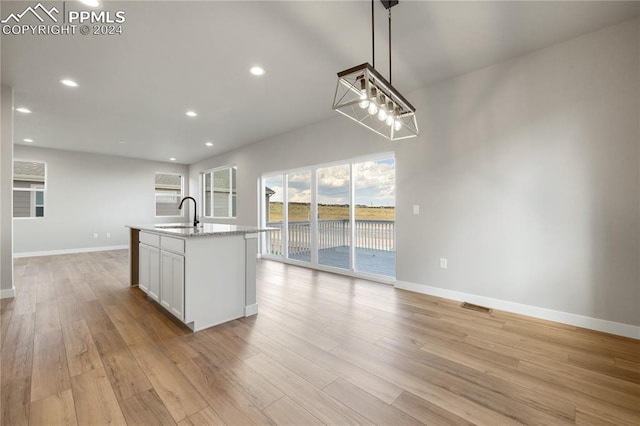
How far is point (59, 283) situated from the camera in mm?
4176

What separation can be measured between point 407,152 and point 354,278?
2.15 m

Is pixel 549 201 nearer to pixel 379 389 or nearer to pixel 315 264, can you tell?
pixel 379 389

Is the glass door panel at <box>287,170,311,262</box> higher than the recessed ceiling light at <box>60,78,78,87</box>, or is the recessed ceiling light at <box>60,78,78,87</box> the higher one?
the recessed ceiling light at <box>60,78,78,87</box>

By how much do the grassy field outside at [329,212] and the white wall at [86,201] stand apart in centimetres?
487

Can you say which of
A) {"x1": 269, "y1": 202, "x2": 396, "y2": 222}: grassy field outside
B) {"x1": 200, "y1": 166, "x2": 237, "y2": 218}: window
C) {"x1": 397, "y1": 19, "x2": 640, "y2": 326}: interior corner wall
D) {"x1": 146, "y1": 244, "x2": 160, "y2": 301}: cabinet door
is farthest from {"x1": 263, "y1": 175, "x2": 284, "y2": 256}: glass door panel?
{"x1": 397, "y1": 19, "x2": 640, "y2": 326}: interior corner wall

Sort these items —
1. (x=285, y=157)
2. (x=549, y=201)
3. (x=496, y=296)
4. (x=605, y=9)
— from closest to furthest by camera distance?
1. (x=605, y=9)
2. (x=549, y=201)
3. (x=496, y=296)
4. (x=285, y=157)

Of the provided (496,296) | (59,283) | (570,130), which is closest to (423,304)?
(496,296)

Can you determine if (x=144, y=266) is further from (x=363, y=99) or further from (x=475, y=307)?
(x=475, y=307)

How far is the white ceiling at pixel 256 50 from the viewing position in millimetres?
2207

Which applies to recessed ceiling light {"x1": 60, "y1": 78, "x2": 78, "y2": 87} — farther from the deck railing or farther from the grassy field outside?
the grassy field outside

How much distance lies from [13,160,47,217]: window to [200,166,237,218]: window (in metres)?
3.76

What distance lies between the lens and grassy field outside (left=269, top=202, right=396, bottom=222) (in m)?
4.36

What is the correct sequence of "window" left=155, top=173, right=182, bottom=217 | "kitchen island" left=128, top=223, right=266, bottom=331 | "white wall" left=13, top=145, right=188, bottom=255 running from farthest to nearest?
"window" left=155, top=173, right=182, bottom=217 → "white wall" left=13, top=145, right=188, bottom=255 → "kitchen island" left=128, top=223, right=266, bottom=331

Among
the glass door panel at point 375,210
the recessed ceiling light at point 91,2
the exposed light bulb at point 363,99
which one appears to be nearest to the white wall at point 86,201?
the recessed ceiling light at point 91,2
